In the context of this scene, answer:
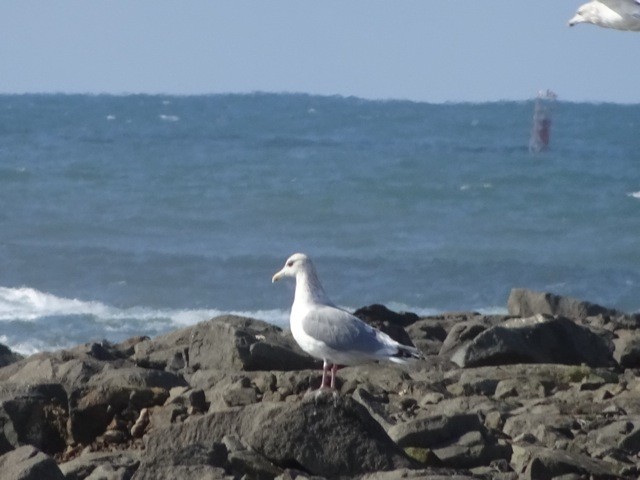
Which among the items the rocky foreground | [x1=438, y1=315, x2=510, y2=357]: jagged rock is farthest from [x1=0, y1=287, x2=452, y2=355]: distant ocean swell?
[x1=438, y1=315, x2=510, y2=357]: jagged rock

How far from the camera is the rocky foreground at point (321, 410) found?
579 cm

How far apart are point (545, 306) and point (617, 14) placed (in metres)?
2.25

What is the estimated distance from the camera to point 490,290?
20.2 meters

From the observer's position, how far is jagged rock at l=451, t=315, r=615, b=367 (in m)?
8.70

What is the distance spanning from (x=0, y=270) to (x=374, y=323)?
38.5ft

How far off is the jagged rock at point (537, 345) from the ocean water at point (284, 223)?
272 inches

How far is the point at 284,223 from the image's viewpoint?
27875mm

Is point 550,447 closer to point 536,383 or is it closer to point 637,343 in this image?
point 536,383

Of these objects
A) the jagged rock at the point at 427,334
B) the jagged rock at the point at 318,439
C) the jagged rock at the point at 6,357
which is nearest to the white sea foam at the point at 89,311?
the jagged rock at the point at 427,334

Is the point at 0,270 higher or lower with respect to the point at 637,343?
lower

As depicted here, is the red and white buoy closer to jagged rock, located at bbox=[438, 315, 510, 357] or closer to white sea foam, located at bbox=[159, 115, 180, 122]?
white sea foam, located at bbox=[159, 115, 180, 122]

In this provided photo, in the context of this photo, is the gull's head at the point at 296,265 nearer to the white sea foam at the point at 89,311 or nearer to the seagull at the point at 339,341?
the seagull at the point at 339,341

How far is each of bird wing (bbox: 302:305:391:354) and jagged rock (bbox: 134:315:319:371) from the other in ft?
1.88

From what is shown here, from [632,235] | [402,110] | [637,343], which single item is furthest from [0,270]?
[402,110]
